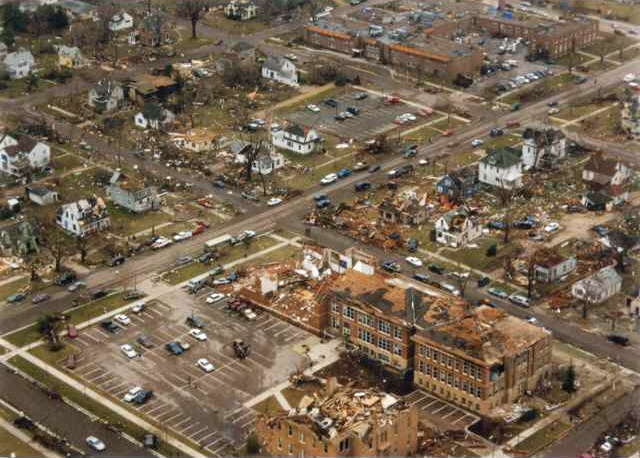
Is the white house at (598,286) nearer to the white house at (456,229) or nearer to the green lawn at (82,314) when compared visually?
the white house at (456,229)

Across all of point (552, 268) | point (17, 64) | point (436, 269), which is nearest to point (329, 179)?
point (436, 269)

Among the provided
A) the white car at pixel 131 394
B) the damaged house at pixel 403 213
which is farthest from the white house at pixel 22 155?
the white car at pixel 131 394

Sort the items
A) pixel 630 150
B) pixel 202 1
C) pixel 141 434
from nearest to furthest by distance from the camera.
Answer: pixel 141 434 → pixel 630 150 → pixel 202 1

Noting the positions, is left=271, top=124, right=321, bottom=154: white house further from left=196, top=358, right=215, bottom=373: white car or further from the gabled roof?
left=196, top=358, right=215, bottom=373: white car

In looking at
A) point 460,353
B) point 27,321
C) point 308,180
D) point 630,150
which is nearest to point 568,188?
point 630,150

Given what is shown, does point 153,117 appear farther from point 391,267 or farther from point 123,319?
point 123,319

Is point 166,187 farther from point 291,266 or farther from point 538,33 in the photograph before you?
point 538,33

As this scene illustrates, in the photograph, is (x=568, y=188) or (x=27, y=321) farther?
(x=568, y=188)
